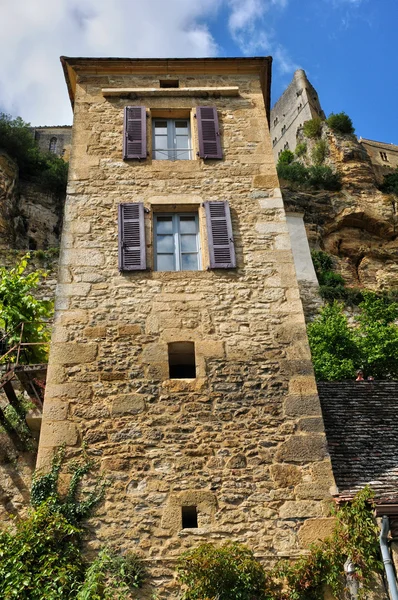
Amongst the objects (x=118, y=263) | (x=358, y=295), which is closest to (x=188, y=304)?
(x=118, y=263)

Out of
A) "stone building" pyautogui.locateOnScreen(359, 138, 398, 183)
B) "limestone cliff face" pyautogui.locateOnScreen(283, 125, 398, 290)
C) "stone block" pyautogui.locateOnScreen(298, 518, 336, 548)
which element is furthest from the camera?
"stone building" pyautogui.locateOnScreen(359, 138, 398, 183)

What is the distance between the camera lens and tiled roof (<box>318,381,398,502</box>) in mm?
6309

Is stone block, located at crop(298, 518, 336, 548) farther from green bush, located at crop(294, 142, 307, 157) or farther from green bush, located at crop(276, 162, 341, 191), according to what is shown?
green bush, located at crop(294, 142, 307, 157)

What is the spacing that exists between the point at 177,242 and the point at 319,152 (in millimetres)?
23595

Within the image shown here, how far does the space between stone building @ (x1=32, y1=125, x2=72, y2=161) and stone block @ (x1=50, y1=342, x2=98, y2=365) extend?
3854 cm

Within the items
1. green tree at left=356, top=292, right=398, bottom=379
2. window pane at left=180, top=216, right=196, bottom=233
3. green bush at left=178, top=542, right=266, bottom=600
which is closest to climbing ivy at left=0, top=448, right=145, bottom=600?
green bush at left=178, top=542, right=266, bottom=600

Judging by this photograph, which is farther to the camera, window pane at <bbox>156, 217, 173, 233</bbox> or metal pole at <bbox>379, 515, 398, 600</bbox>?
window pane at <bbox>156, 217, 173, 233</bbox>

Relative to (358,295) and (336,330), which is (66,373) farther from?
(358,295)

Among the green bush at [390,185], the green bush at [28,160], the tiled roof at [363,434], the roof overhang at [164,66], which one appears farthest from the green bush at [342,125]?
the tiled roof at [363,434]

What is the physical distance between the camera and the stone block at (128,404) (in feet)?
21.5

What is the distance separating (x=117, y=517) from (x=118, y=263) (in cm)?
340

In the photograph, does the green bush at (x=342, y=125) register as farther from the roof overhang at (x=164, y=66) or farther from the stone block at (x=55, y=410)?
the stone block at (x=55, y=410)

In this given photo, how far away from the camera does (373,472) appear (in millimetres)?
6512

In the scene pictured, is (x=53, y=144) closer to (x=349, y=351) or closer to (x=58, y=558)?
(x=349, y=351)
